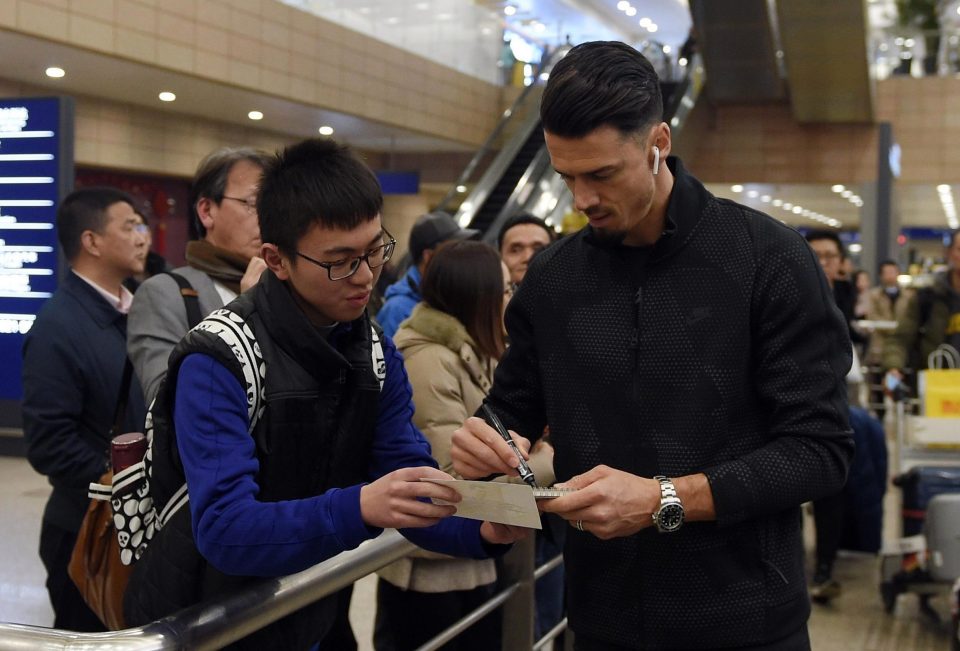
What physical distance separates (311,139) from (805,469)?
99cm

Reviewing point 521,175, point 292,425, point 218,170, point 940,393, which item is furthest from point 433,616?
point 521,175

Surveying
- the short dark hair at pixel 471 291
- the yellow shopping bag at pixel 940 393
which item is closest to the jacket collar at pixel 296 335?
the short dark hair at pixel 471 291

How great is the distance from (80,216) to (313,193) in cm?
228

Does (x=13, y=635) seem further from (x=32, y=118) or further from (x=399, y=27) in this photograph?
(x=399, y=27)

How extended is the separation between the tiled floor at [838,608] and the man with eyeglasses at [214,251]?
7.86 ft

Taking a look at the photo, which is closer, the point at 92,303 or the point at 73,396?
the point at 73,396

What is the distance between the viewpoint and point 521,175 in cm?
1620

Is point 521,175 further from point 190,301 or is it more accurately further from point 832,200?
point 190,301

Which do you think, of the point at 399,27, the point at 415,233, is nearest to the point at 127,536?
the point at 415,233

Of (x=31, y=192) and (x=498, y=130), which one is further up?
(x=498, y=130)

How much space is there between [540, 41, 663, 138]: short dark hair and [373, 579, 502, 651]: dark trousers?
1800 mm

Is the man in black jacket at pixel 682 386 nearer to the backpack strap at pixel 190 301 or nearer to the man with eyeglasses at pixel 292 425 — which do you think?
the man with eyeglasses at pixel 292 425

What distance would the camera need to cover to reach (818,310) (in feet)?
5.29

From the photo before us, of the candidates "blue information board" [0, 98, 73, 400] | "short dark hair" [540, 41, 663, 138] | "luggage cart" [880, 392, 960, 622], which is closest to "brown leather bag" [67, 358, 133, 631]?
"short dark hair" [540, 41, 663, 138]
